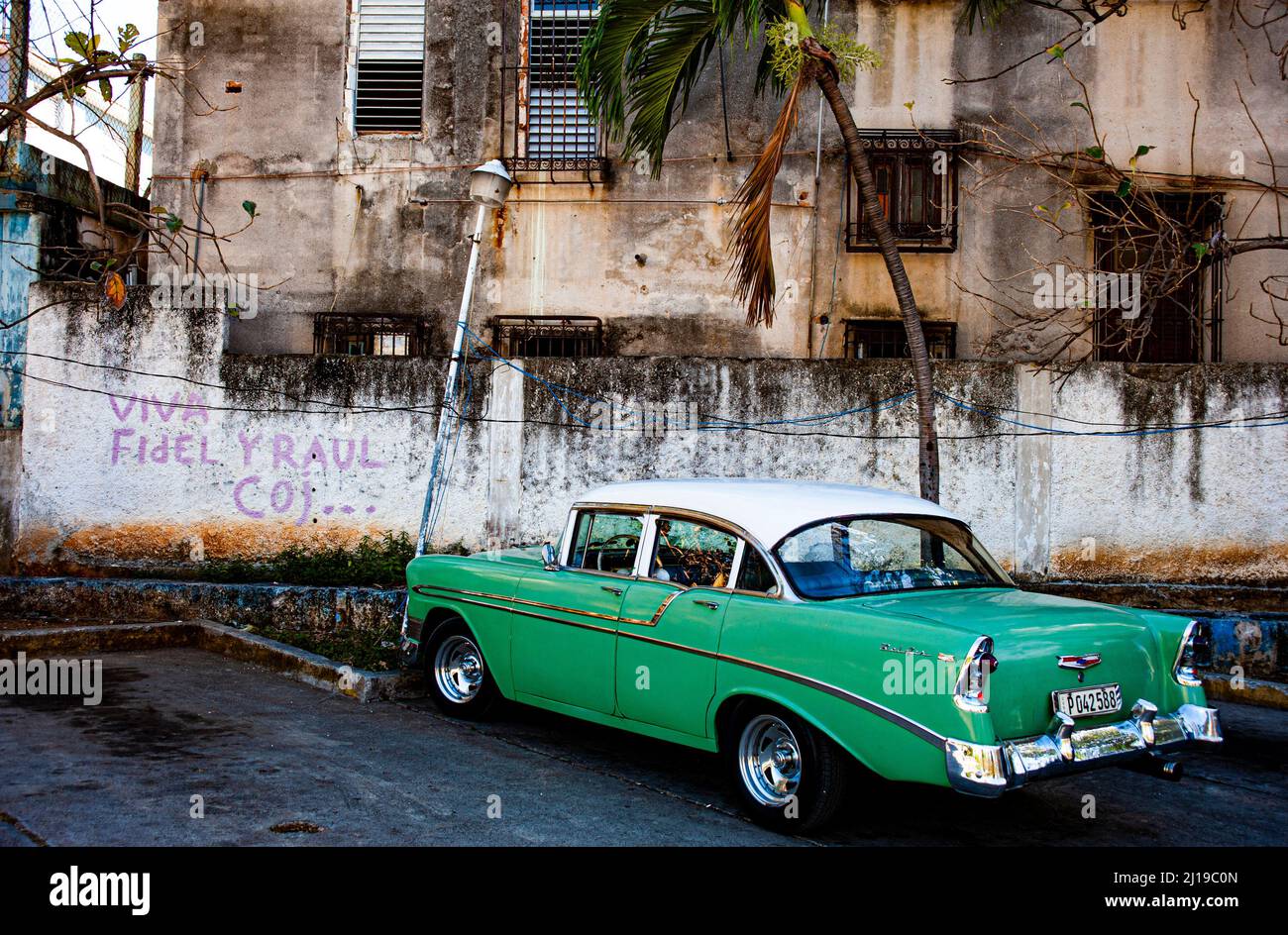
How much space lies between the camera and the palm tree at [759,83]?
8.04m

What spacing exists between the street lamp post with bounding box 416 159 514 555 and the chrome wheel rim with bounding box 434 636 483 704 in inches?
92.4

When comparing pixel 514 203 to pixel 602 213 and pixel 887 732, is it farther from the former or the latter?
pixel 887 732

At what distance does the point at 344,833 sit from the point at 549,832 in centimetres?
91

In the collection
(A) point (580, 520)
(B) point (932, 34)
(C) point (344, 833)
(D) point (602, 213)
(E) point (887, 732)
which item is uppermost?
(B) point (932, 34)

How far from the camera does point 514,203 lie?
12836mm

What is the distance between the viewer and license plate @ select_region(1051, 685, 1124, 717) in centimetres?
445

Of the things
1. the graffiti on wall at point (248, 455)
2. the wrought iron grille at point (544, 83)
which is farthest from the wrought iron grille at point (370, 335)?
the wrought iron grille at point (544, 83)

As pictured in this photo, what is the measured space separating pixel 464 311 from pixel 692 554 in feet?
16.0

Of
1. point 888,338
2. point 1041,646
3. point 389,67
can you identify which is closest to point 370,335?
point 389,67

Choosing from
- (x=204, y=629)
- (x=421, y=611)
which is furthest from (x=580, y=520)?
(x=204, y=629)

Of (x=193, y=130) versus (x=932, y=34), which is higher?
(x=932, y=34)

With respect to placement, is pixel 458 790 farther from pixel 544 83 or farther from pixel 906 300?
pixel 544 83

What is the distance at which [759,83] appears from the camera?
33.9 feet

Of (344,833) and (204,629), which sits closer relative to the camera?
(344,833)
